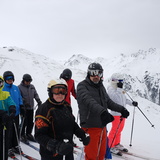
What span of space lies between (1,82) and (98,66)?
2.20 meters

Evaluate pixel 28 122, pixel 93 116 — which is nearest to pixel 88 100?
pixel 93 116

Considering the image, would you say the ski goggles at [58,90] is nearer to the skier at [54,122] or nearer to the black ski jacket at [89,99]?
the skier at [54,122]

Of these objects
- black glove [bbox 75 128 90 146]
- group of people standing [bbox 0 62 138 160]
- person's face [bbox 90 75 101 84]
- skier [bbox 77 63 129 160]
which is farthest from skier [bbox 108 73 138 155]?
black glove [bbox 75 128 90 146]

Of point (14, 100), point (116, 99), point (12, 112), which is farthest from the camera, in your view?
point (116, 99)

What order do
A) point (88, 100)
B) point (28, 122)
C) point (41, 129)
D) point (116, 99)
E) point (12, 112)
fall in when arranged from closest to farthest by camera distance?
point (41, 129)
point (88, 100)
point (12, 112)
point (116, 99)
point (28, 122)

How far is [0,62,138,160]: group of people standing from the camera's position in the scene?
2482 millimetres

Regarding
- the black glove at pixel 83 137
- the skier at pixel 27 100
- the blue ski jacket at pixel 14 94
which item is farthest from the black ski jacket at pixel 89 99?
the skier at pixel 27 100

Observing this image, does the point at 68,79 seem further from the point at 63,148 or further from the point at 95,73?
the point at 63,148

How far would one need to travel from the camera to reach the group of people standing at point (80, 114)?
Answer: 2482 mm

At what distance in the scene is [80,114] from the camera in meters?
3.75

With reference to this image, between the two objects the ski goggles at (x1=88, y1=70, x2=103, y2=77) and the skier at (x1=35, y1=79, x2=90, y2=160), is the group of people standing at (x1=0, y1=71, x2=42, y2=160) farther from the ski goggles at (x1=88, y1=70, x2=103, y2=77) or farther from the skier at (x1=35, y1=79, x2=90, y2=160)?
the ski goggles at (x1=88, y1=70, x2=103, y2=77)

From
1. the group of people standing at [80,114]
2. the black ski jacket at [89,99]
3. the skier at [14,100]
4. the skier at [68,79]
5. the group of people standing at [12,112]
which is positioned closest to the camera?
the group of people standing at [80,114]

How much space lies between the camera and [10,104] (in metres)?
3.94

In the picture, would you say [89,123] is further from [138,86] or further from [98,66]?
[138,86]
